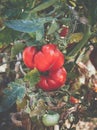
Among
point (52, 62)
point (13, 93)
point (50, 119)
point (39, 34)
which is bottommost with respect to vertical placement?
point (50, 119)

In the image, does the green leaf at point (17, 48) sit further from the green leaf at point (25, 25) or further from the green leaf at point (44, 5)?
the green leaf at point (25, 25)

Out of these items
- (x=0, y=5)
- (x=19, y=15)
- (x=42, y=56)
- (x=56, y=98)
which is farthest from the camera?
(x=56, y=98)

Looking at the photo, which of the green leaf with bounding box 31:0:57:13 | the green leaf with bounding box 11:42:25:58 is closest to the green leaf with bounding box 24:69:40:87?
the green leaf with bounding box 11:42:25:58

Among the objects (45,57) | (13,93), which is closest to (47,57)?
(45,57)

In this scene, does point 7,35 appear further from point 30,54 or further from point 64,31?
point 64,31

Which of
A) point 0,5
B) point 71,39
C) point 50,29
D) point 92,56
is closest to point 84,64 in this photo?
point 92,56

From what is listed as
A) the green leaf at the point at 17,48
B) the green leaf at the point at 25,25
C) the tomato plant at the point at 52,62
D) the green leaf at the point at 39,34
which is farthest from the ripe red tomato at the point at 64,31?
the green leaf at the point at 25,25

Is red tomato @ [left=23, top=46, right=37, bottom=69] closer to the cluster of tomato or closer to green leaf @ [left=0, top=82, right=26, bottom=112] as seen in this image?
the cluster of tomato

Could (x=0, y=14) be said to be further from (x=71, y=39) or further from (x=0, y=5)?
(x=71, y=39)
